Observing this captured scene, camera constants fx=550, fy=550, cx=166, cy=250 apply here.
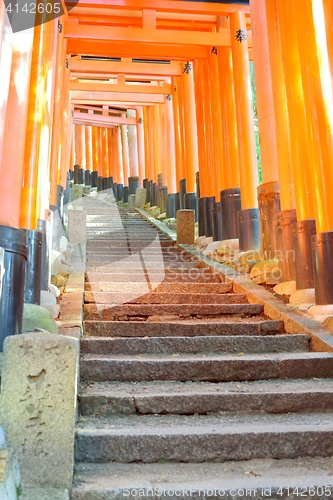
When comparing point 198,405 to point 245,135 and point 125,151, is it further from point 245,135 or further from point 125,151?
point 125,151

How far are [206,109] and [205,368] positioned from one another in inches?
292

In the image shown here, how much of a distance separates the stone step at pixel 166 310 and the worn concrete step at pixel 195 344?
0.97 metres

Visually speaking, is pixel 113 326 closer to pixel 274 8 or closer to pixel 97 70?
pixel 274 8

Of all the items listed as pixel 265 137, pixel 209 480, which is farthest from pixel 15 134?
pixel 265 137

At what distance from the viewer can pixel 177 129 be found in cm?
1349

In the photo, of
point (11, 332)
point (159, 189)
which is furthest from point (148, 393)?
point (159, 189)

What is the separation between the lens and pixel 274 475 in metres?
2.90

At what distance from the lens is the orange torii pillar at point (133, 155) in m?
19.0

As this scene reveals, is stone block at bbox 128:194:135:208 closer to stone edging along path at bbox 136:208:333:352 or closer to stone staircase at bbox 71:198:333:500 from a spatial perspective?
stone edging along path at bbox 136:208:333:352

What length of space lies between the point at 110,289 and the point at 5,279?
2.82 metres

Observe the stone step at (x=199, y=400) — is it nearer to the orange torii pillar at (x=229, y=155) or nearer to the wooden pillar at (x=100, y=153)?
the orange torii pillar at (x=229, y=155)

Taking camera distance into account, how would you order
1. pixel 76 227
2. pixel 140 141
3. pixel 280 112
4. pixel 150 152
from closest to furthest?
pixel 280 112, pixel 76 227, pixel 150 152, pixel 140 141

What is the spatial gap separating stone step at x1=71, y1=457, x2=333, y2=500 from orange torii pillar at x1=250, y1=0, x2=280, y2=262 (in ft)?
13.5

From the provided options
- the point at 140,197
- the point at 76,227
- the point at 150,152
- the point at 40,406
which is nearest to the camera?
the point at 40,406
